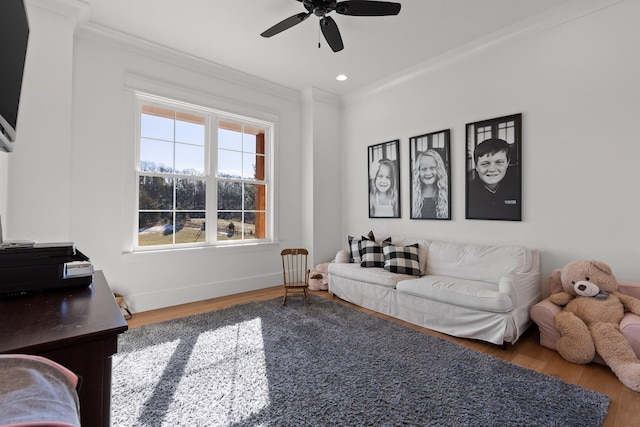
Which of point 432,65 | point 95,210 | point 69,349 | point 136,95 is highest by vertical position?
point 432,65

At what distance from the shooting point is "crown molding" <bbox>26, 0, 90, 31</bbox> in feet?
8.77

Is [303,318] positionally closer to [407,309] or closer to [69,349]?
[407,309]

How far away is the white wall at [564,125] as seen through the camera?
8.44 ft

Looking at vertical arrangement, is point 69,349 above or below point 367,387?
above

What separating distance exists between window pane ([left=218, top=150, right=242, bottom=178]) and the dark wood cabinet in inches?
129

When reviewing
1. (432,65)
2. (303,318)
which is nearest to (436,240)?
(303,318)

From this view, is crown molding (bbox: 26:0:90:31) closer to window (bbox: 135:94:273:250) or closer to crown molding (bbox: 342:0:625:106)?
window (bbox: 135:94:273:250)

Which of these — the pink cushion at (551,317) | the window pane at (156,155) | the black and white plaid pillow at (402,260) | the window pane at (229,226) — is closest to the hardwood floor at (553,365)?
the pink cushion at (551,317)

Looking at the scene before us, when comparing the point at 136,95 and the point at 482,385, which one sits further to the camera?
the point at 136,95

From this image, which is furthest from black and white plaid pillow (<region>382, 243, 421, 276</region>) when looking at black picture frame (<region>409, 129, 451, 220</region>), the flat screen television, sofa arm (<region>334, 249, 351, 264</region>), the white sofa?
the flat screen television

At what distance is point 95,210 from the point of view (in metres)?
3.18

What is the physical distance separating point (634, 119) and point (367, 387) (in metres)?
3.13

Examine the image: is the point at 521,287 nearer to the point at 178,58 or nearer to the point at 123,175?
the point at 123,175

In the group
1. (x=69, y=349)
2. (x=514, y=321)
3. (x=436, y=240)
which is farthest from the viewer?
(x=436, y=240)
